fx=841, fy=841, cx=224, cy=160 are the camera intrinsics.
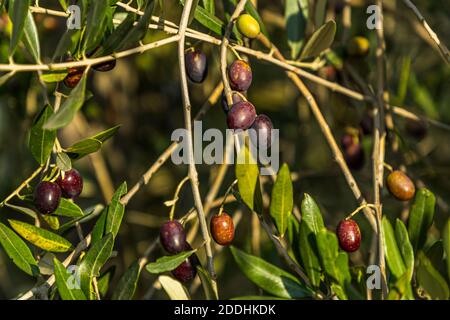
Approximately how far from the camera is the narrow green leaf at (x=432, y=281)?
45.8 inches

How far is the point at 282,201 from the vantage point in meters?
1.32

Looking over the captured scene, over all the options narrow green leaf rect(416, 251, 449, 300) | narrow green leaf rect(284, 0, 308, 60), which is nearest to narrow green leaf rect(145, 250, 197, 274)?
narrow green leaf rect(416, 251, 449, 300)

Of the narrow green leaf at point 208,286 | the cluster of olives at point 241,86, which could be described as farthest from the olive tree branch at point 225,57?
the narrow green leaf at point 208,286

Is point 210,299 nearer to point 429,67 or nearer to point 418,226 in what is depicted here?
point 418,226

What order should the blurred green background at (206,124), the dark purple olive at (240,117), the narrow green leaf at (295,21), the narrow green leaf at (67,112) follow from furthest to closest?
the blurred green background at (206,124) → the narrow green leaf at (295,21) → the dark purple olive at (240,117) → the narrow green leaf at (67,112)

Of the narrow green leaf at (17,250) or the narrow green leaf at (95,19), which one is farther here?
the narrow green leaf at (17,250)

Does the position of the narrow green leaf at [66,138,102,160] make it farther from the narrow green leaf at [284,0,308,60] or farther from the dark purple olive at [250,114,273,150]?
the narrow green leaf at [284,0,308,60]

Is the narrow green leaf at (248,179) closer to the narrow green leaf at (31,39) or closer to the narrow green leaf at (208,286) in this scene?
the narrow green leaf at (208,286)

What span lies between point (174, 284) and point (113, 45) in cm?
38

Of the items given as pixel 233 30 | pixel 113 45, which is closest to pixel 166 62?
pixel 233 30

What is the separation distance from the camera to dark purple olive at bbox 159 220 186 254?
1288 mm

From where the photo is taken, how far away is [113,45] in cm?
127

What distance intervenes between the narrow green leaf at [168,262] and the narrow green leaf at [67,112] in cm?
26

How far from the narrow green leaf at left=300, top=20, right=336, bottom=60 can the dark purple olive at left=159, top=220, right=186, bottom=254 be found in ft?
1.49
